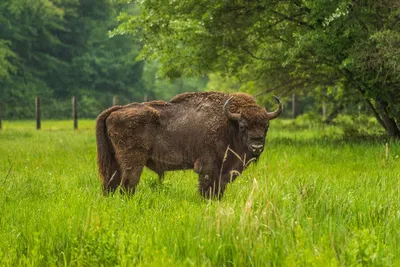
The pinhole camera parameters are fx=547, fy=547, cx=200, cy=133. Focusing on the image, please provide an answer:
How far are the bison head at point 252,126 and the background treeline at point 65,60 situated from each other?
1267 inches

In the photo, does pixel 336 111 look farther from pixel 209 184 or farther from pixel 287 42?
pixel 209 184

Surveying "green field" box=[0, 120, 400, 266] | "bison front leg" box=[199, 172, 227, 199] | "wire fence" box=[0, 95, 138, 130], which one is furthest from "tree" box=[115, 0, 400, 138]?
"wire fence" box=[0, 95, 138, 130]

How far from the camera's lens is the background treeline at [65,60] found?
40.4 metres

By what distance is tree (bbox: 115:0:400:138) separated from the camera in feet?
38.7

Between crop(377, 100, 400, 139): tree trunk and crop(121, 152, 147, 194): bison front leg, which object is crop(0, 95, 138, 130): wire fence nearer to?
crop(377, 100, 400, 139): tree trunk

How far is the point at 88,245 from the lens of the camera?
160 inches

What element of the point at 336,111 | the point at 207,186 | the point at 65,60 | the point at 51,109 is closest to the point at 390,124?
the point at 336,111

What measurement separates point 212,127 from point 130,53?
143ft

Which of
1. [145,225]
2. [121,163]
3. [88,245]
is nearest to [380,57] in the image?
[121,163]

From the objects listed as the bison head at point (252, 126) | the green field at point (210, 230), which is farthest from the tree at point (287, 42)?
the green field at point (210, 230)

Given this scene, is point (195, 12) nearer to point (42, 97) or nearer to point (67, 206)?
point (67, 206)

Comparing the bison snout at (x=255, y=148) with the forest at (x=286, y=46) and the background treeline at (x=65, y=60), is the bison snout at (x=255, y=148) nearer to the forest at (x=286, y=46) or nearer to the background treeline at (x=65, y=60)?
the forest at (x=286, y=46)

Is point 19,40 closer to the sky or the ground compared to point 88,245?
closer to the sky

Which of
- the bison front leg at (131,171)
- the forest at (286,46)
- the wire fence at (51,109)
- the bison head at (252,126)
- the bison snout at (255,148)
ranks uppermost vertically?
the forest at (286,46)
